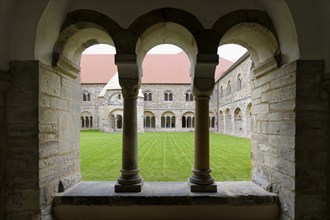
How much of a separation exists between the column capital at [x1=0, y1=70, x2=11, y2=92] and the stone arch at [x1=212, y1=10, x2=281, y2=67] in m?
2.17

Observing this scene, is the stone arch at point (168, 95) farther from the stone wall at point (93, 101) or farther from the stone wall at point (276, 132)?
the stone wall at point (276, 132)

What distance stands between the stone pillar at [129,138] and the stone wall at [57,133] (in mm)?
705

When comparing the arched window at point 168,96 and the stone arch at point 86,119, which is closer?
the arched window at point 168,96

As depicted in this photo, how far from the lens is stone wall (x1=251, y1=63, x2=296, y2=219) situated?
86.0 inches

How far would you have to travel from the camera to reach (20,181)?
2123mm

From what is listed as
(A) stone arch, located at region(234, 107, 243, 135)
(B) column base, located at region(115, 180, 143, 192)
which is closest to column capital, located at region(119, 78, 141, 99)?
(B) column base, located at region(115, 180, 143, 192)

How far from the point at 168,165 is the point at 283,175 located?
3243mm

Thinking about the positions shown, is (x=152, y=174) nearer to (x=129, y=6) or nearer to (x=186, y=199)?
(x=186, y=199)

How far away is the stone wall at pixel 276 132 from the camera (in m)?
2.18

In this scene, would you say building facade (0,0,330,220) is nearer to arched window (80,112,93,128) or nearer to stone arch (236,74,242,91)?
stone arch (236,74,242,91)

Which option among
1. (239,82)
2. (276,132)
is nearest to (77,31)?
(276,132)

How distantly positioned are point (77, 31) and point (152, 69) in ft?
76.9

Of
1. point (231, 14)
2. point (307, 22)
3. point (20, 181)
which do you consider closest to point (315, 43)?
point (307, 22)


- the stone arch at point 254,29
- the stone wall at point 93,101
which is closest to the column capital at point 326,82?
the stone arch at point 254,29
